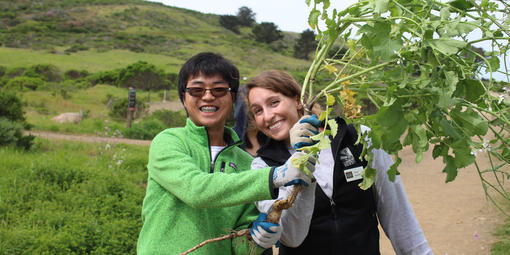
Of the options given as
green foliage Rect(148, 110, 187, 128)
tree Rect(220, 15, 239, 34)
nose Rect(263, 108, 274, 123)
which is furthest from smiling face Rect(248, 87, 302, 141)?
tree Rect(220, 15, 239, 34)

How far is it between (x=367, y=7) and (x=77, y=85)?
28.2 meters

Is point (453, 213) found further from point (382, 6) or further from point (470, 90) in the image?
point (382, 6)

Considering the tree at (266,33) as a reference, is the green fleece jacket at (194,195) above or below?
below

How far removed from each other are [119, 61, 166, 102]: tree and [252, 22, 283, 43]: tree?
134 feet

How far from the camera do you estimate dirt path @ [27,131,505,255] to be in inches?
220

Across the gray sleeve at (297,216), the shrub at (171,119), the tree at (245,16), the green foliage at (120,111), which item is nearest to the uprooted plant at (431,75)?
the gray sleeve at (297,216)

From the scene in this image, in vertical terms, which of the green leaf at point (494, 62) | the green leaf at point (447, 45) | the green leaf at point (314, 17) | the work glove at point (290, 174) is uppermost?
the green leaf at point (314, 17)

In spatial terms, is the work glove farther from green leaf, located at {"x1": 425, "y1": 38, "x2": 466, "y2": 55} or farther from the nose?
green leaf, located at {"x1": 425, "y1": 38, "x2": 466, "y2": 55}

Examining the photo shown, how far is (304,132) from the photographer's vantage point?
165cm

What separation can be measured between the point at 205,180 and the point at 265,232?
1.15 feet

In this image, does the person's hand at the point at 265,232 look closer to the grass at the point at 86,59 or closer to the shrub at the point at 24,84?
the shrub at the point at 24,84

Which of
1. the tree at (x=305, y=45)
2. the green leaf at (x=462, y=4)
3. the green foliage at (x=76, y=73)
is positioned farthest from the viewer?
the tree at (x=305, y=45)

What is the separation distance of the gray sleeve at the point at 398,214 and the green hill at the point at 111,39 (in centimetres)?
3607

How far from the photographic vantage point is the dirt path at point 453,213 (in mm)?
5594
